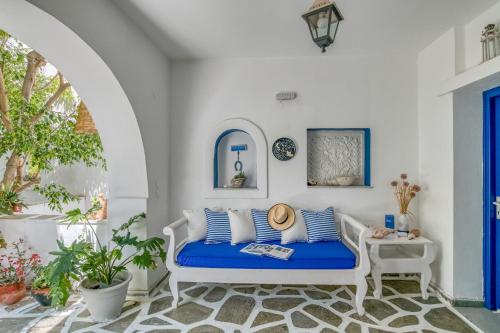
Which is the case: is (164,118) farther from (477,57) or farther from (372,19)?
(477,57)

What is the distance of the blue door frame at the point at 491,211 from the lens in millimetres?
2574

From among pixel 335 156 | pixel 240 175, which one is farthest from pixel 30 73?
pixel 335 156

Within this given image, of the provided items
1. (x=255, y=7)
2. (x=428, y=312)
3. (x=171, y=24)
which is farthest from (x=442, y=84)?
(x=171, y=24)

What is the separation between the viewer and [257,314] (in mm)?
2520

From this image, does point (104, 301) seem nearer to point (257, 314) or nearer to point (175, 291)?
point (175, 291)

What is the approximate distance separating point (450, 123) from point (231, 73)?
2564 mm

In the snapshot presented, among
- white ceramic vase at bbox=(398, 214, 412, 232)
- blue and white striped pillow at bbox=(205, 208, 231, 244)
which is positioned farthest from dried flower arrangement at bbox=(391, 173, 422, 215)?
blue and white striped pillow at bbox=(205, 208, 231, 244)

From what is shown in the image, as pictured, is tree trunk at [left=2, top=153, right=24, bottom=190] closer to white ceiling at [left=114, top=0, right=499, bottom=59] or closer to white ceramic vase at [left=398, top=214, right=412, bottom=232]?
white ceiling at [left=114, top=0, right=499, bottom=59]

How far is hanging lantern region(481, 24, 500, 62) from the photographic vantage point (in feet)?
7.47

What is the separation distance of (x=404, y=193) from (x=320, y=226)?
110 centimetres

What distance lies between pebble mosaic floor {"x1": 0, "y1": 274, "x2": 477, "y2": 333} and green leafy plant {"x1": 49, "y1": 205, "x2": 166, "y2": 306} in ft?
1.22

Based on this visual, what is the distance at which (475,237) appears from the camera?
2.68 meters

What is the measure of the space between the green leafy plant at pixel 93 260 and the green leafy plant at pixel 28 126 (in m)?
1.16

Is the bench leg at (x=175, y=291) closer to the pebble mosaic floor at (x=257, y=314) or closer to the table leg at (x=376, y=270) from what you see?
the pebble mosaic floor at (x=257, y=314)
